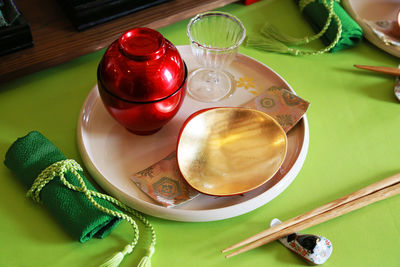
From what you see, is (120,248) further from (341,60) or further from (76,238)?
(341,60)

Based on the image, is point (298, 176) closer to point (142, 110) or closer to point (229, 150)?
point (229, 150)

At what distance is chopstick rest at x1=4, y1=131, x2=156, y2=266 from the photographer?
1.91ft

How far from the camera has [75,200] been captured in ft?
1.97

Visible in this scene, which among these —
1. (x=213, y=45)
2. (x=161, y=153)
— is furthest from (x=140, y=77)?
(x=213, y=45)

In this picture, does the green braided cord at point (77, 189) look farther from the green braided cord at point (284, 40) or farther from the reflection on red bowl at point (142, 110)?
the green braided cord at point (284, 40)

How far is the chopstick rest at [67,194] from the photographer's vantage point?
583 mm

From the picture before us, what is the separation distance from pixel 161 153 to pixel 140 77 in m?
0.14

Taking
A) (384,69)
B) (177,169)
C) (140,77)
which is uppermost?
(140,77)

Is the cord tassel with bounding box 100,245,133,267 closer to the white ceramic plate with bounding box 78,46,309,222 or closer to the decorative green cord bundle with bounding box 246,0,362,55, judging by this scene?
the white ceramic plate with bounding box 78,46,309,222

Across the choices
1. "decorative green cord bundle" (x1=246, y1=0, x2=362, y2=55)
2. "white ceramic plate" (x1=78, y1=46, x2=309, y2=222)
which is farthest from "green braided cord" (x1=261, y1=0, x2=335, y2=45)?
"white ceramic plate" (x1=78, y1=46, x2=309, y2=222)

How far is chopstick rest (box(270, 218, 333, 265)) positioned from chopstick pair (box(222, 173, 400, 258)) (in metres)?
0.01

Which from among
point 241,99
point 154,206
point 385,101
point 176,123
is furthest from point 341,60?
point 154,206

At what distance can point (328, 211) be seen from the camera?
627 millimetres

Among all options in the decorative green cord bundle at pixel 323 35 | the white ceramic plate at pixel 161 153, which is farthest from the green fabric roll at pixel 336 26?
the white ceramic plate at pixel 161 153
